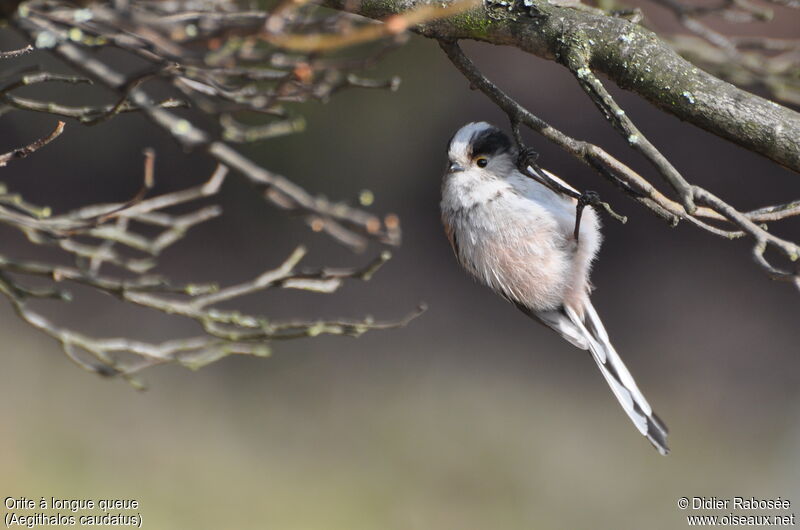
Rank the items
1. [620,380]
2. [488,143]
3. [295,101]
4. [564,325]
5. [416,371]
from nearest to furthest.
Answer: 1. [295,101]
2. [488,143]
3. [620,380]
4. [564,325]
5. [416,371]

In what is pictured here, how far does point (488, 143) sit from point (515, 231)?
324 millimetres

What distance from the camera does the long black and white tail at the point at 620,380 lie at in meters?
3.03

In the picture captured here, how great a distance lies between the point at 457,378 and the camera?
19.4 ft

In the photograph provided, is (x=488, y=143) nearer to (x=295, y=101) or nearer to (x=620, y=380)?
(x=620, y=380)

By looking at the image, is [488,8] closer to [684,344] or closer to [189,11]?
[189,11]

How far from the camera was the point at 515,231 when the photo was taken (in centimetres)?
298

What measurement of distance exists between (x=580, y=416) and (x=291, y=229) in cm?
250

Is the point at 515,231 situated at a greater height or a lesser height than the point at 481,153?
lesser

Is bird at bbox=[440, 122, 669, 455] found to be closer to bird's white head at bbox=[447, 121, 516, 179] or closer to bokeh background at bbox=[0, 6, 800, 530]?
bird's white head at bbox=[447, 121, 516, 179]

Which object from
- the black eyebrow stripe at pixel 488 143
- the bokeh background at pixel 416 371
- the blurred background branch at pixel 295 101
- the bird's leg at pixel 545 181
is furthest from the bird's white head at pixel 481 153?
the bokeh background at pixel 416 371

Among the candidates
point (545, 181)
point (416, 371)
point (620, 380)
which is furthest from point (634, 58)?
point (416, 371)

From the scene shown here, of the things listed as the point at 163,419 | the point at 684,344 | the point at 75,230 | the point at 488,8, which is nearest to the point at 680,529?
the point at 684,344

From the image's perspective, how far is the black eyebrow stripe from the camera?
2953mm

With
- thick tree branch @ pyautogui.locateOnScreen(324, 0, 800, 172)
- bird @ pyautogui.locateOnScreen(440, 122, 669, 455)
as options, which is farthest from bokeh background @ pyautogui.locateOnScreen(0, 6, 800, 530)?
thick tree branch @ pyautogui.locateOnScreen(324, 0, 800, 172)
